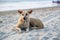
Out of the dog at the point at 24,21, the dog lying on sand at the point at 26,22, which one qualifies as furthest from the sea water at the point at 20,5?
the dog at the point at 24,21

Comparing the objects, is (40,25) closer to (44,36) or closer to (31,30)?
(31,30)

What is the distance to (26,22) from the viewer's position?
3752 mm

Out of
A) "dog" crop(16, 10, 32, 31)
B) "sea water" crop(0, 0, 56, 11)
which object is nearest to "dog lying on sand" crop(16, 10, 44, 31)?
"dog" crop(16, 10, 32, 31)

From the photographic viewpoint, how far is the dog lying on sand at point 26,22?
12.0ft

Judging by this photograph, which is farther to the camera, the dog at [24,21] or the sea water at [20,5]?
the sea water at [20,5]

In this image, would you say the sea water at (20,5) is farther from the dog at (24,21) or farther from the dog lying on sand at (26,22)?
the dog at (24,21)

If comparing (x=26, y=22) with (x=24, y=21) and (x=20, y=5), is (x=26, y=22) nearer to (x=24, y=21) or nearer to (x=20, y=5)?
(x=24, y=21)

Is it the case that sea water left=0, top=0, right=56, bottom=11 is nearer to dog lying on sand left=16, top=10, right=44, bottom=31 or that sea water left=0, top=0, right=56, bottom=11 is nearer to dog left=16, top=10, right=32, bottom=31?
dog lying on sand left=16, top=10, right=44, bottom=31

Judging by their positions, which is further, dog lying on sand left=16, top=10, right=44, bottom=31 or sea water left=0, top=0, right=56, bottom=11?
sea water left=0, top=0, right=56, bottom=11

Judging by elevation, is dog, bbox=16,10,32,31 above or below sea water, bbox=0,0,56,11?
above

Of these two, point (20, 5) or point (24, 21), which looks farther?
point (20, 5)

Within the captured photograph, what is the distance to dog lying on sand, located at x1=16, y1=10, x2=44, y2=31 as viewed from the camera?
367 centimetres

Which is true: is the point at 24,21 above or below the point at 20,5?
above

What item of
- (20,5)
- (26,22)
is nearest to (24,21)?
(26,22)
